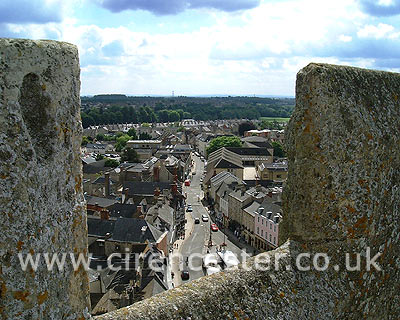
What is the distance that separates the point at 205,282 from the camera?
4559mm

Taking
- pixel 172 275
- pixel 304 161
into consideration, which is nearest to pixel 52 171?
pixel 304 161

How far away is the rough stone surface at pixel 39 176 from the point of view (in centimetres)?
305

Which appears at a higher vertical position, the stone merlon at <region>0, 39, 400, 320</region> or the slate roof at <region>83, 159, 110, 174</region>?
the stone merlon at <region>0, 39, 400, 320</region>

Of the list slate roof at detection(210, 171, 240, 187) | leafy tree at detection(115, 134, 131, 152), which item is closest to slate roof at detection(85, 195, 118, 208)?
slate roof at detection(210, 171, 240, 187)

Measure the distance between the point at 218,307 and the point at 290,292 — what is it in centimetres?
95

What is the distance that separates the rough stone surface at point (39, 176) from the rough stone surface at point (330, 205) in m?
1.49

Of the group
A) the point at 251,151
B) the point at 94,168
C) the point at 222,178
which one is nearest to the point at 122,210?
the point at 222,178

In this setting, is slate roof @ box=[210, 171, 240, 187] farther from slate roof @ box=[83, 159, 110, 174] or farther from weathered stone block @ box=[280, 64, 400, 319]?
weathered stone block @ box=[280, 64, 400, 319]

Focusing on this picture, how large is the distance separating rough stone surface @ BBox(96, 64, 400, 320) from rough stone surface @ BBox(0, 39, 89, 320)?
149cm

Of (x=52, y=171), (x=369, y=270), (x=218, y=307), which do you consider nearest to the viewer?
(x=52, y=171)

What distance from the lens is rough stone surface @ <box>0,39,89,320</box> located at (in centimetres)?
305

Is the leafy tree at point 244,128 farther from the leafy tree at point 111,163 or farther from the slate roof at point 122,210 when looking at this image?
the slate roof at point 122,210

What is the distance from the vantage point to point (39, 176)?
3254 millimetres

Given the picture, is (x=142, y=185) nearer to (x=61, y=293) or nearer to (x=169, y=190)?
(x=169, y=190)
